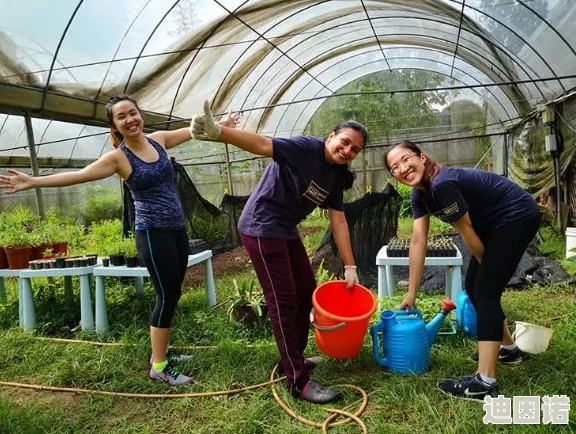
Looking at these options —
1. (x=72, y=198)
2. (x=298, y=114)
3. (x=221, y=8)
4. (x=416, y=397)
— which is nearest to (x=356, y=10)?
(x=221, y=8)

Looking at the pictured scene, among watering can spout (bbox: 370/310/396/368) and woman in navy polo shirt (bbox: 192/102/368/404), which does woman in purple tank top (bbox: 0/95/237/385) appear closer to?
woman in navy polo shirt (bbox: 192/102/368/404)

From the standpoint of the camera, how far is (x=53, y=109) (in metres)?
4.76

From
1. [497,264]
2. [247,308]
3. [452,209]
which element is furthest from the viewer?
[247,308]

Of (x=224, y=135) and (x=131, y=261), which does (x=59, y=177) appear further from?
(x=131, y=261)

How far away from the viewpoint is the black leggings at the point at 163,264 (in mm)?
→ 2178

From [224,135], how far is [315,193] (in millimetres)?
544

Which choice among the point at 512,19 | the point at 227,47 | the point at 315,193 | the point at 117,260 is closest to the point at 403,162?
the point at 315,193

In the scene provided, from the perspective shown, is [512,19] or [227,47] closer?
[512,19]

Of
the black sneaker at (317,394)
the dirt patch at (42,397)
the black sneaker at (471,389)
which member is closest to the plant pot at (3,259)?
the dirt patch at (42,397)

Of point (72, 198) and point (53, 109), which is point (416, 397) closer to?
point (53, 109)

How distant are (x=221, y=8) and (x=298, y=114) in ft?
16.8

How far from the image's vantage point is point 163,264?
Result: 7.18 ft

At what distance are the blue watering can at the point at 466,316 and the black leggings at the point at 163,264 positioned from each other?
5.47ft

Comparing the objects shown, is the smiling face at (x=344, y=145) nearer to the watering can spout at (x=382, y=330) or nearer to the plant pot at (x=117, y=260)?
the watering can spout at (x=382, y=330)
